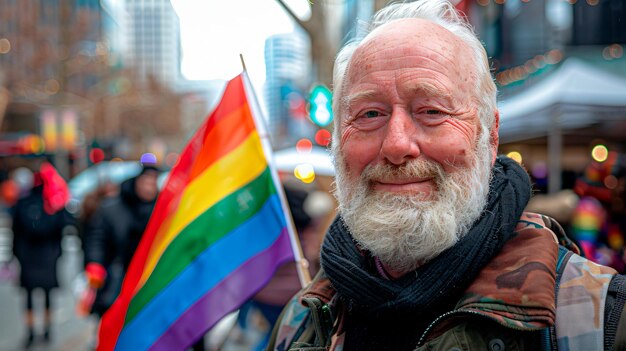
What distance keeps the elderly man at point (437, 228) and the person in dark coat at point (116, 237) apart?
4.59 m

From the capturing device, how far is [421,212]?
1561 millimetres

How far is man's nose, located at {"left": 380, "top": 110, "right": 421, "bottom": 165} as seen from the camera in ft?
5.00

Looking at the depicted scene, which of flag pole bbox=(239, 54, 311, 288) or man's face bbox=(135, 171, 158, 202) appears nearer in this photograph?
flag pole bbox=(239, 54, 311, 288)

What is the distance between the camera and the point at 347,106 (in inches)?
66.9

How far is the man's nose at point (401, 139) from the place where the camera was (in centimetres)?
152

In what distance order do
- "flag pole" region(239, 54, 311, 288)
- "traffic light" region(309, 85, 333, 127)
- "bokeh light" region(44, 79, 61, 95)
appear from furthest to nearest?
1. "bokeh light" region(44, 79, 61, 95)
2. "traffic light" region(309, 85, 333, 127)
3. "flag pole" region(239, 54, 311, 288)

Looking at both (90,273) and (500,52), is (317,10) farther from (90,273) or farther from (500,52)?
(500,52)

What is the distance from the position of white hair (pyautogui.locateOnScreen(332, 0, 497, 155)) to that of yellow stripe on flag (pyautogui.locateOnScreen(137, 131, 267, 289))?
981mm

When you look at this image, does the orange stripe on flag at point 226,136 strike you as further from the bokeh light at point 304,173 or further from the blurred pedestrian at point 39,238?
the bokeh light at point 304,173

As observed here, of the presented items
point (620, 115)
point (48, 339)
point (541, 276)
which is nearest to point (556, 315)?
point (541, 276)

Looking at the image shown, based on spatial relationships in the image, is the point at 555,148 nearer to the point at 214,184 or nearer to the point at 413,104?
the point at 214,184

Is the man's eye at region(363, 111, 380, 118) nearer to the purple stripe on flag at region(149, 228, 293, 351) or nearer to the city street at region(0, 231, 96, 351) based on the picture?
the purple stripe on flag at region(149, 228, 293, 351)

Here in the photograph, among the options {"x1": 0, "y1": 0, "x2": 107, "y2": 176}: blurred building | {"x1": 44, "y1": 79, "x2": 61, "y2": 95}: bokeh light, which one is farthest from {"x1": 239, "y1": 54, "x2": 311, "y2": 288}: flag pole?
{"x1": 44, "y1": 79, "x2": 61, "y2": 95}: bokeh light

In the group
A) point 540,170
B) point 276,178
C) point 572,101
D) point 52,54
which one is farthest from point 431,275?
point 52,54
